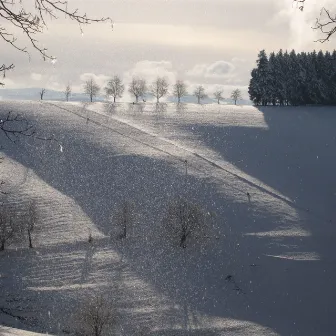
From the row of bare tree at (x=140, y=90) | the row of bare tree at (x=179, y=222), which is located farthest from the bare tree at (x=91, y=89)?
the row of bare tree at (x=179, y=222)

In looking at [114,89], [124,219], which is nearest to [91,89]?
[114,89]

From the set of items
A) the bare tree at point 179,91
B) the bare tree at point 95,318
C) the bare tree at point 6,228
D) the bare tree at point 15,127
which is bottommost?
the bare tree at point 95,318

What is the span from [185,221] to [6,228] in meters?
18.7

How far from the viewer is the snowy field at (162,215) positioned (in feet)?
131

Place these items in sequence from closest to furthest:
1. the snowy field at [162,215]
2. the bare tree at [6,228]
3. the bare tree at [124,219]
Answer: the snowy field at [162,215] < the bare tree at [6,228] < the bare tree at [124,219]

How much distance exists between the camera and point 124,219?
5381cm

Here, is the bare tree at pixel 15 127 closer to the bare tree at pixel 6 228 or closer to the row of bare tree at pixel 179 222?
the bare tree at pixel 6 228

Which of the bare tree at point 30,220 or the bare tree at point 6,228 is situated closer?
the bare tree at point 6,228

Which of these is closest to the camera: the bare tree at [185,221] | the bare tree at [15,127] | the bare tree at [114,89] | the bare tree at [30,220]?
the bare tree at [15,127]

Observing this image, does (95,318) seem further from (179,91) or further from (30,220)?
(179,91)

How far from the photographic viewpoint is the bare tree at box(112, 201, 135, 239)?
53000mm

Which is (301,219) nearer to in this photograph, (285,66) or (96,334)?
(96,334)

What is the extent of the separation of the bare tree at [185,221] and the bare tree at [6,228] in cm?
1600

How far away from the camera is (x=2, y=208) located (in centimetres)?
5303
